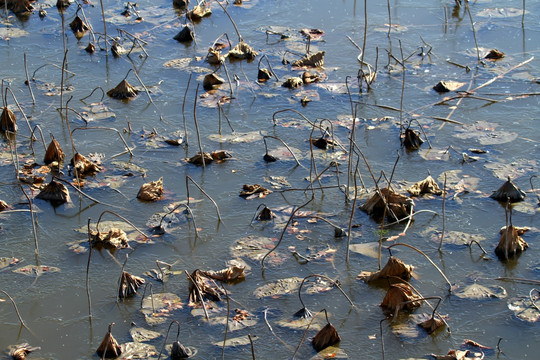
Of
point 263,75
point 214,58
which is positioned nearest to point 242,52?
point 214,58

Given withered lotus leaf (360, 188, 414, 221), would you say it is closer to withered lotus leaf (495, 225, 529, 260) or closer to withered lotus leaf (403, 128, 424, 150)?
withered lotus leaf (495, 225, 529, 260)

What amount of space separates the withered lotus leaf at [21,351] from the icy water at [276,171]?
2.5 inches

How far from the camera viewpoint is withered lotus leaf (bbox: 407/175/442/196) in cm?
571

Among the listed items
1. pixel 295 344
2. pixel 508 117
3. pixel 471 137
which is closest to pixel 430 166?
pixel 471 137

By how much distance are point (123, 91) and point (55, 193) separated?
6.51 feet

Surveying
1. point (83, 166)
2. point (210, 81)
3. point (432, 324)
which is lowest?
point (432, 324)

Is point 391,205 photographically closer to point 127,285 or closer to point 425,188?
point 425,188

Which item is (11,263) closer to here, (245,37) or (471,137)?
(471,137)

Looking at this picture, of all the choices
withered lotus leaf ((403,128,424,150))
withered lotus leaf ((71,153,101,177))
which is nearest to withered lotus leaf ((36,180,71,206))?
withered lotus leaf ((71,153,101,177))

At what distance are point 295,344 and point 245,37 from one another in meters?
5.46

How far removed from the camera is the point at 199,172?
6.20 m

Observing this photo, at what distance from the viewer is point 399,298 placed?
4.47 meters

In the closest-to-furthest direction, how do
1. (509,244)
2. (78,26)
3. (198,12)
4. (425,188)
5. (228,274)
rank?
(228,274) → (509,244) → (425,188) → (78,26) → (198,12)

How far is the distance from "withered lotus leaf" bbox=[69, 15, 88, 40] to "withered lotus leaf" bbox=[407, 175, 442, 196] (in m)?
5.34
